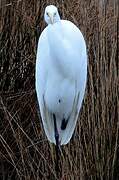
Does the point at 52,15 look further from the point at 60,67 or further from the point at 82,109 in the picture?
the point at 82,109

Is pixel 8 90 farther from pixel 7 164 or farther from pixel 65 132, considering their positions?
pixel 65 132

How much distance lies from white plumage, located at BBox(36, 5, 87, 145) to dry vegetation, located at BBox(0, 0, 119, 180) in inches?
9.3

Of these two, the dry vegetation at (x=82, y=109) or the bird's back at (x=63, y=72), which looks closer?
the bird's back at (x=63, y=72)

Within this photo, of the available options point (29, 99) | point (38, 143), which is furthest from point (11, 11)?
point (38, 143)

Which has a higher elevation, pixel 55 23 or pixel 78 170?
pixel 55 23

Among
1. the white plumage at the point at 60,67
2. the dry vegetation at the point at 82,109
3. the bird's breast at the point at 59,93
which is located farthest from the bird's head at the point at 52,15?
the dry vegetation at the point at 82,109

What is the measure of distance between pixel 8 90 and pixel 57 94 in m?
0.65

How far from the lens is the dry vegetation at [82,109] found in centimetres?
143

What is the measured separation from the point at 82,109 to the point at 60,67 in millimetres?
382

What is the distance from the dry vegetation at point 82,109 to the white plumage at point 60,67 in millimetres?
236

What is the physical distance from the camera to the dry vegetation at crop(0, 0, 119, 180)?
1.43 m

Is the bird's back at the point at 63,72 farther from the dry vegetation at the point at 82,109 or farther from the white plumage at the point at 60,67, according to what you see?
the dry vegetation at the point at 82,109

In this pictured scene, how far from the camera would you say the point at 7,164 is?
5.54 feet

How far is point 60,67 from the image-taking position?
44.8 inches
